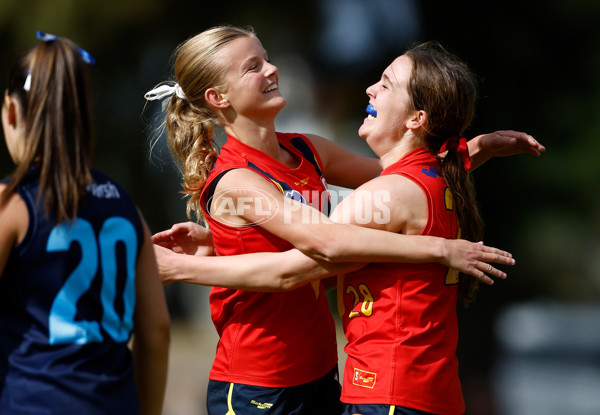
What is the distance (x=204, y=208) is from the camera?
2.38 meters

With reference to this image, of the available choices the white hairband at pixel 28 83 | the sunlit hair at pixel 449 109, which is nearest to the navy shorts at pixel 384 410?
the sunlit hair at pixel 449 109

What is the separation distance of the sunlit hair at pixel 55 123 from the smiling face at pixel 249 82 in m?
0.94

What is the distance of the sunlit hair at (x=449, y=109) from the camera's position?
2266 millimetres

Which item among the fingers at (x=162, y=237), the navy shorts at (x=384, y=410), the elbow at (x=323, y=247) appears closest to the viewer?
the navy shorts at (x=384, y=410)

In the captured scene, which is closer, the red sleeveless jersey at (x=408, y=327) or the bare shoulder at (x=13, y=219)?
the bare shoulder at (x=13, y=219)

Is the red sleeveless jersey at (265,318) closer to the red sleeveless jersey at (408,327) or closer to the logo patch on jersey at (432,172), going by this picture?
the red sleeveless jersey at (408,327)

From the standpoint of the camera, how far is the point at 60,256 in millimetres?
1489

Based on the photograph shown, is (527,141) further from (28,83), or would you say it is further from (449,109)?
(28,83)

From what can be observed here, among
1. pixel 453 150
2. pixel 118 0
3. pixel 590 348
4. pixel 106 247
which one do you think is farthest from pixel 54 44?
pixel 590 348

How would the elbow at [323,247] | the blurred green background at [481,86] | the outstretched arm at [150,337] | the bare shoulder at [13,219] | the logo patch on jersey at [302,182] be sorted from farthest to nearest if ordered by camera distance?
1. the blurred green background at [481,86]
2. the logo patch on jersey at [302,182]
3. the elbow at [323,247]
4. the outstretched arm at [150,337]
5. the bare shoulder at [13,219]

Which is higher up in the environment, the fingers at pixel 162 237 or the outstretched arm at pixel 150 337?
the fingers at pixel 162 237

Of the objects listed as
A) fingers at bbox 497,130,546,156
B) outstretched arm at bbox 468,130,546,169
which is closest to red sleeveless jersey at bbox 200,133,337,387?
outstretched arm at bbox 468,130,546,169

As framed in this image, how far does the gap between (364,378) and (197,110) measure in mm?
1154

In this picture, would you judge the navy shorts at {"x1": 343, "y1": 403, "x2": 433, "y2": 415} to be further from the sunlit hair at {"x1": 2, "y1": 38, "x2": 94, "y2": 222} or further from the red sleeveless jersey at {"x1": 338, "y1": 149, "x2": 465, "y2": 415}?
the sunlit hair at {"x1": 2, "y1": 38, "x2": 94, "y2": 222}
